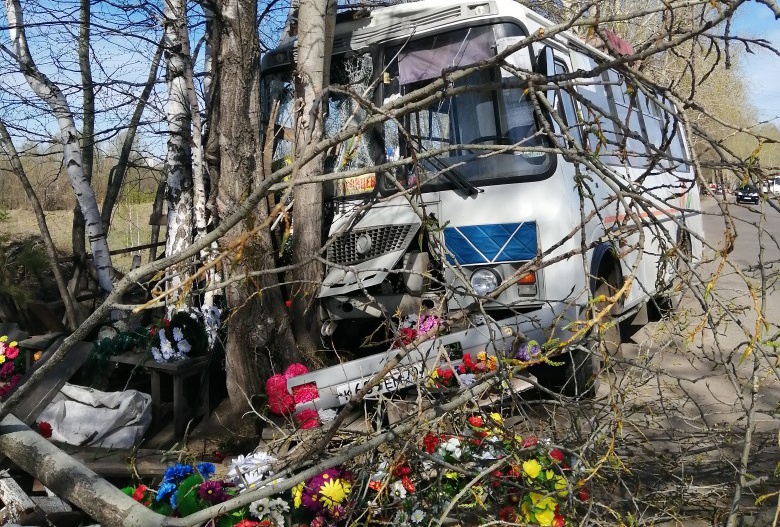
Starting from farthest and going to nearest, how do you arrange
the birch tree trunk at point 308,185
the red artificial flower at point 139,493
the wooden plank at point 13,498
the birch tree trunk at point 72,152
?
the birch tree trunk at point 72,152, the birch tree trunk at point 308,185, the red artificial flower at point 139,493, the wooden plank at point 13,498

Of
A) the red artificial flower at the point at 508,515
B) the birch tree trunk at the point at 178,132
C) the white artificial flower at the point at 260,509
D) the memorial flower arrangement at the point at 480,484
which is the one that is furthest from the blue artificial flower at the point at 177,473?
the birch tree trunk at the point at 178,132

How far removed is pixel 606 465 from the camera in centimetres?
326

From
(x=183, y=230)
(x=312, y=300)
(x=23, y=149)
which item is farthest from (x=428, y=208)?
(x=23, y=149)

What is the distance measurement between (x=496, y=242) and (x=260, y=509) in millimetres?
2463

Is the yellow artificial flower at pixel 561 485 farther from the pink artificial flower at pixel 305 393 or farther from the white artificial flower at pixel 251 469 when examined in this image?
the pink artificial flower at pixel 305 393

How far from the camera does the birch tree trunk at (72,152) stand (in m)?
7.02

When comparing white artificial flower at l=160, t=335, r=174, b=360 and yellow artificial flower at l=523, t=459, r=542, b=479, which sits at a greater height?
white artificial flower at l=160, t=335, r=174, b=360

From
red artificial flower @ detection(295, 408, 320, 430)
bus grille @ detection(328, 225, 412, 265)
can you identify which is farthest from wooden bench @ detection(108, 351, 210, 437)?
bus grille @ detection(328, 225, 412, 265)

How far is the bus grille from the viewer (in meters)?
4.84

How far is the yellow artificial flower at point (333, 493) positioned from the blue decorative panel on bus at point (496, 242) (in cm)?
195

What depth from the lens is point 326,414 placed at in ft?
13.7

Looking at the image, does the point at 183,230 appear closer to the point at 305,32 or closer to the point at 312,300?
the point at 312,300

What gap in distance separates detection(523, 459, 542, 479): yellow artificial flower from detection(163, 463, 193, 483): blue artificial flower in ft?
5.77

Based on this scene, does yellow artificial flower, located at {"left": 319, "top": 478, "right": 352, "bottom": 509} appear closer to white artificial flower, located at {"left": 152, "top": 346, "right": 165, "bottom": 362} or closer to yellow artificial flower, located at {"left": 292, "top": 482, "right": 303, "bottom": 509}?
yellow artificial flower, located at {"left": 292, "top": 482, "right": 303, "bottom": 509}
